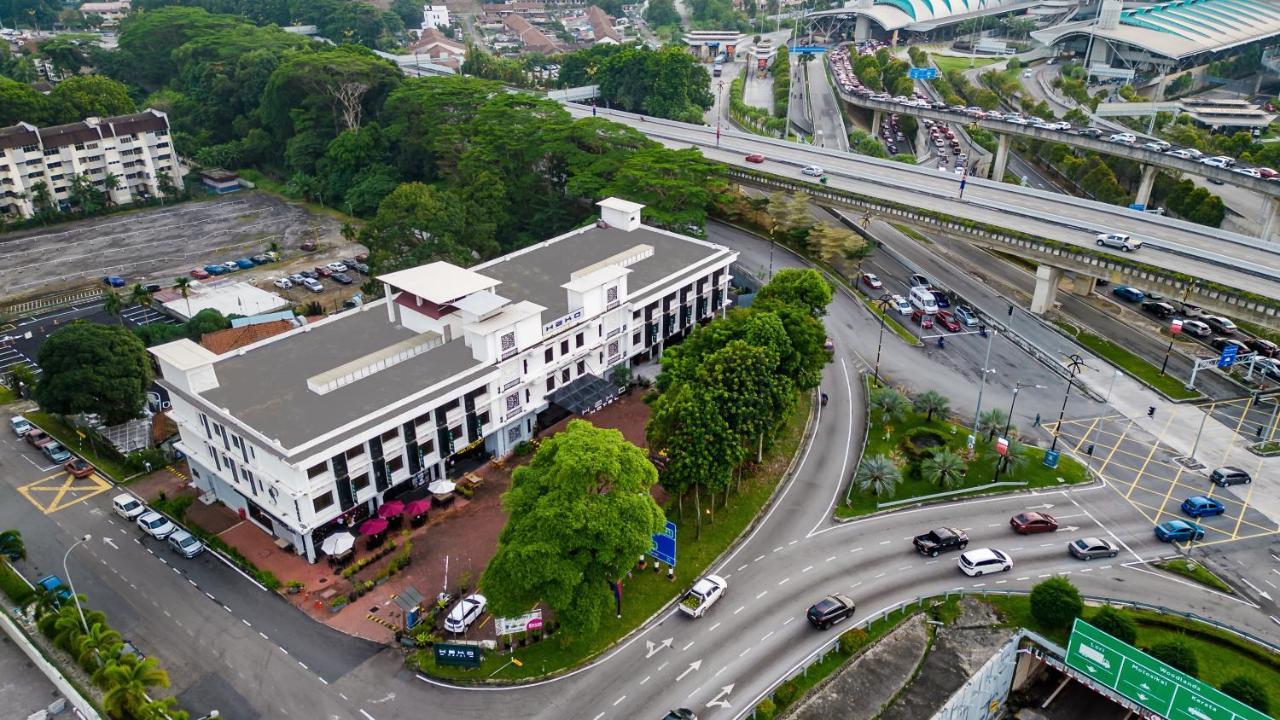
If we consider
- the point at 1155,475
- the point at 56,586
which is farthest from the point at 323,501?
the point at 1155,475

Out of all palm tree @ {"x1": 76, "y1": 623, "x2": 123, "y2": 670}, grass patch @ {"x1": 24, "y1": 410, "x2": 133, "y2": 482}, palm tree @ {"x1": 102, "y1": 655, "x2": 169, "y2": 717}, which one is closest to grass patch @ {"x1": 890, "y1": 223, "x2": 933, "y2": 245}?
grass patch @ {"x1": 24, "y1": 410, "x2": 133, "y2": 482}

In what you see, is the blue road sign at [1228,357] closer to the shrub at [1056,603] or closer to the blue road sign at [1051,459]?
the blue road sign at [1051,459]

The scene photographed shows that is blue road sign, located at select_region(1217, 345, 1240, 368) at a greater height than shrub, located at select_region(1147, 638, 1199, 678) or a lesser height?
greater

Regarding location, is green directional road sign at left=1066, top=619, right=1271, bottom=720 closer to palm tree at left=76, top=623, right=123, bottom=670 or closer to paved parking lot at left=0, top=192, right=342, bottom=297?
palm tree at left=76, top=623, right=123, bottom=670

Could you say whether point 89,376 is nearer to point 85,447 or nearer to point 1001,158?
point 85,447

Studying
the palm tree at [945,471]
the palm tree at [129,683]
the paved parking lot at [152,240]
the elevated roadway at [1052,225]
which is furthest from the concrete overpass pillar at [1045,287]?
the paved parking lot at [152,240]

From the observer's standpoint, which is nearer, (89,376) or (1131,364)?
(89,376)
